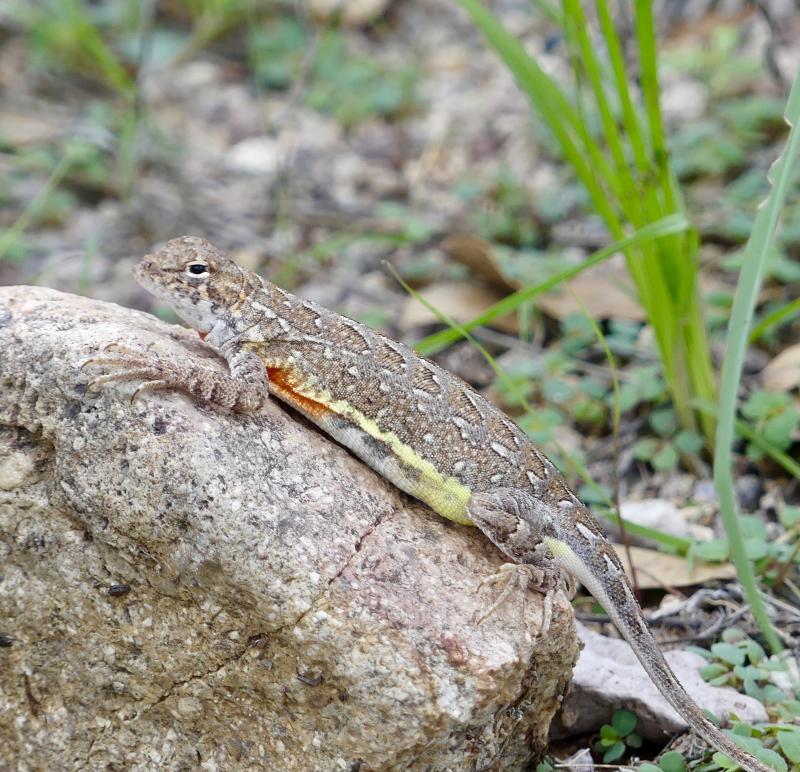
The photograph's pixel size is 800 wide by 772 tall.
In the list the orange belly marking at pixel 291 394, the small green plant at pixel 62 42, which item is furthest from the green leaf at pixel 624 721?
the small green plant at pixel 62 42

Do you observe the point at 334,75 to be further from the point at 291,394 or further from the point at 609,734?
the point at 609,734

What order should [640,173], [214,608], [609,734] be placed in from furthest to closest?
1. [640,173]
2. [609,734]
3. [214,608]

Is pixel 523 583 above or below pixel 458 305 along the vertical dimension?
below

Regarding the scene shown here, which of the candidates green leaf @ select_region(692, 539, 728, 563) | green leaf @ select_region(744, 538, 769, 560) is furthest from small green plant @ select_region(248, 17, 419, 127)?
green leaf @ select_region(744, 538, 769, 560)

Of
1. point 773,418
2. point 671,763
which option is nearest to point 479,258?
point 773,418

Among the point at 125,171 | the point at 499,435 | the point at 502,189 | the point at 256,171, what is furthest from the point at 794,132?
the point at 256,171

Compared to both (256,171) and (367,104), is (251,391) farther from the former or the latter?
(367,104)
